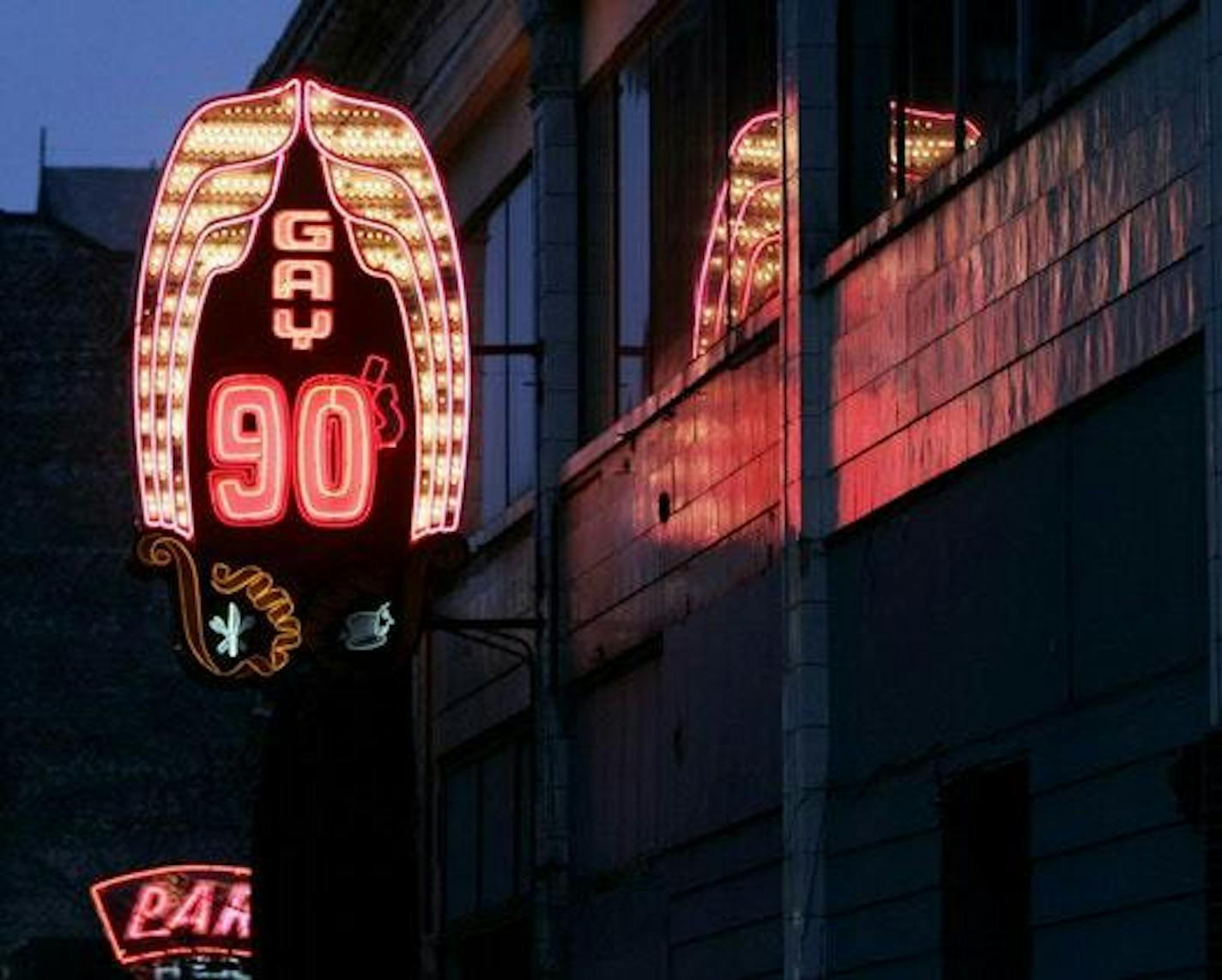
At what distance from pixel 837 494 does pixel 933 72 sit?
2477mm

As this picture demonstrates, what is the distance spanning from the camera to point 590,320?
31219 millimetres

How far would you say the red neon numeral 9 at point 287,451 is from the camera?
28.7 meters

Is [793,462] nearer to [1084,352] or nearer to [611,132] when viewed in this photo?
[1084,352]

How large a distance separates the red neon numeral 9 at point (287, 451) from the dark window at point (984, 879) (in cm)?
899

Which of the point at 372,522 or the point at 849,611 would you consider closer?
the point at 849,611

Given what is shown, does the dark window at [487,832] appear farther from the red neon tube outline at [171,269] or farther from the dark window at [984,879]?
the dark window at [984,879]

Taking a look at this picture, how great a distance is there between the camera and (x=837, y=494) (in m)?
22.8

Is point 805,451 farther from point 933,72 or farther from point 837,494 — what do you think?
point 933,72

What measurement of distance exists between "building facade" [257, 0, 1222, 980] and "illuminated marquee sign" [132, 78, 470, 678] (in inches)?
56.7

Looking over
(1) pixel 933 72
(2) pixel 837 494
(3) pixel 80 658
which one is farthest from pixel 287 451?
(3) pixel 80 658

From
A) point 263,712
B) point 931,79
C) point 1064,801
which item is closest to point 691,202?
point 931,79

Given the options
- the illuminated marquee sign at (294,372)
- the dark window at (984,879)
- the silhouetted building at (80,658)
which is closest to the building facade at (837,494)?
the dark window at (984,879)

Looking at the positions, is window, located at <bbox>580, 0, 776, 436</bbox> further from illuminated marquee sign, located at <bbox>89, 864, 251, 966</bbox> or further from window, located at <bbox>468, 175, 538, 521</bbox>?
illuminated marquee sign, located at <bbox>89, 864, 251, 966</bbox>

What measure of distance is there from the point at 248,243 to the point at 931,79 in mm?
8152
